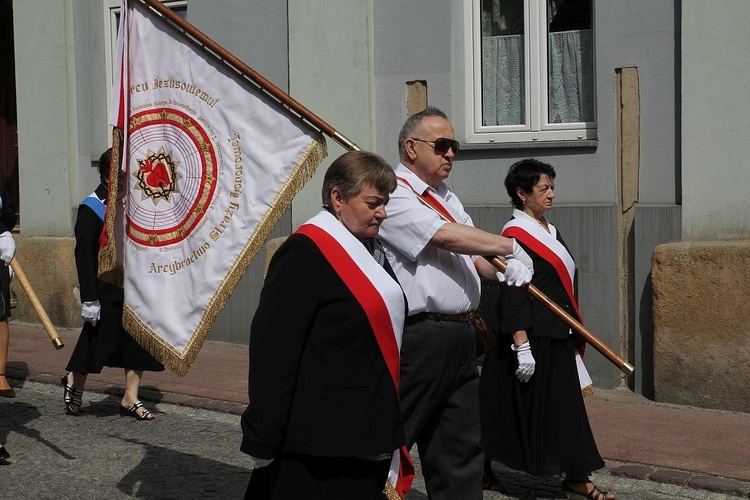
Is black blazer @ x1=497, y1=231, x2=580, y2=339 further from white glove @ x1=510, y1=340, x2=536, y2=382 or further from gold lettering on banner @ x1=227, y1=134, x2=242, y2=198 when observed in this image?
gold lettering on banner @ x1=227, y1=134, x2=242, y2=198

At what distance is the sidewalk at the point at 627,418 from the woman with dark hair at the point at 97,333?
58 cm

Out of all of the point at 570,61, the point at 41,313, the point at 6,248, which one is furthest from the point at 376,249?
the point at 570,61

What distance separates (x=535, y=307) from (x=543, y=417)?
58 cm

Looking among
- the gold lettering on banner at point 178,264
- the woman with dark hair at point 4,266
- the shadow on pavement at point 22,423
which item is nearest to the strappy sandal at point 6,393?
the woman with dark hair at point 4,266

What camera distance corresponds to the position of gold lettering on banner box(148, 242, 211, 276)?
536cm

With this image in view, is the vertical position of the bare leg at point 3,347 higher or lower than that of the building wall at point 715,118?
lower

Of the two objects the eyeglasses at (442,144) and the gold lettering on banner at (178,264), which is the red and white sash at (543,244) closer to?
the eyeglasses at (442,144)

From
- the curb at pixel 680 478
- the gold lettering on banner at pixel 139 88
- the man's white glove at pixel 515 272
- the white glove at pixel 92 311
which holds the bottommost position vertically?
the curb at pixel 680 478

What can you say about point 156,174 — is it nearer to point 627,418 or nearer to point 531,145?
point 627,418

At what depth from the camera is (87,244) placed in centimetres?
786

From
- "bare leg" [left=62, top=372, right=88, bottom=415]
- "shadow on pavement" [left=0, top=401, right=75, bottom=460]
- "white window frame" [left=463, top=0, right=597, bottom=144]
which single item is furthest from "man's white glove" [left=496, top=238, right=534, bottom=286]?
"white window frame" [left=463, top=0, right=597, bottom=144]

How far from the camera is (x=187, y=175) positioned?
540cm

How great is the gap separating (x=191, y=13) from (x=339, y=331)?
8.53 meters

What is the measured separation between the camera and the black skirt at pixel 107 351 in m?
7.98
